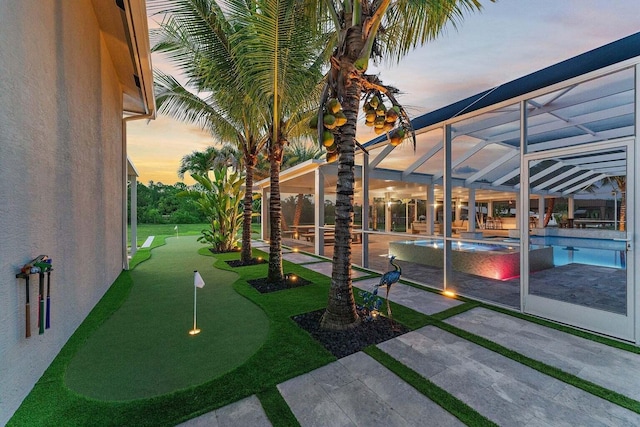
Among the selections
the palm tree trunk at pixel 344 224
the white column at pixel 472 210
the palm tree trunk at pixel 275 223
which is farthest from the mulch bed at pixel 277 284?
the white column at pixel 472 210

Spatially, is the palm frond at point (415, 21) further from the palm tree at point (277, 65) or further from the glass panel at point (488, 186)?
the glass panel at point (488, 186)

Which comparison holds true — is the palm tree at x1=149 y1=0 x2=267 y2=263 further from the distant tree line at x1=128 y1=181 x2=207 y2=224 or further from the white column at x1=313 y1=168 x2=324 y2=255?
the distant tree line at x1=128 y1=181 x2=207 y2=224

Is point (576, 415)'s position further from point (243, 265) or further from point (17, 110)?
point (243, 265)

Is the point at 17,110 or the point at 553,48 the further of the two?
the point at 553,48

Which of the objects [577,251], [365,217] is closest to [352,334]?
[365,217]

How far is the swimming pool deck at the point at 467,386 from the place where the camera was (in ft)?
7.15

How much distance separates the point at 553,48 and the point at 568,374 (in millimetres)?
6612

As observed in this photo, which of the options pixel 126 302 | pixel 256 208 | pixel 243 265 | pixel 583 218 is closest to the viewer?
pixel 126 302

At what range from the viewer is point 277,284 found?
626cm

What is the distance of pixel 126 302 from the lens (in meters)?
5.13

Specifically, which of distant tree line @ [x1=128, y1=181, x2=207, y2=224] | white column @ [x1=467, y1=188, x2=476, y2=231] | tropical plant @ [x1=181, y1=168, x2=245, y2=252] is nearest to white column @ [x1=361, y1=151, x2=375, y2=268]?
tropical plant @ [x1=181, y1=168, x2=245, y2=252]

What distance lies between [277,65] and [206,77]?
2550 millimetres

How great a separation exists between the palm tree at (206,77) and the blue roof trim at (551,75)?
4757 millimetres

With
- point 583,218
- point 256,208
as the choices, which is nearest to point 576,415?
point 583,218
